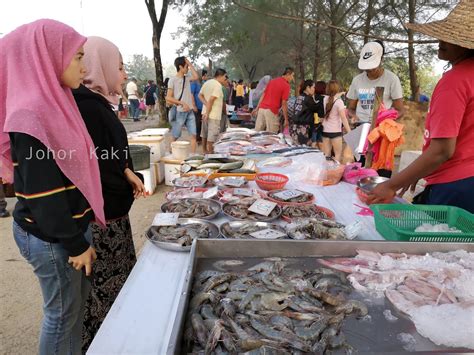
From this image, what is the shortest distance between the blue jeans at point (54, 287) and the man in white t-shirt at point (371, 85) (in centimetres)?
369

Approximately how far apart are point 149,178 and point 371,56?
352 centimetres

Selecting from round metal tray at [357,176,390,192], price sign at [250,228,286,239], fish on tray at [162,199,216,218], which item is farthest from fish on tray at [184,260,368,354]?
round metal tray at [357,176,390,192]

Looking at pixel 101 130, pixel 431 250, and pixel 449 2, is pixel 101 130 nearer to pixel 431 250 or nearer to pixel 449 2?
pixel 431 250

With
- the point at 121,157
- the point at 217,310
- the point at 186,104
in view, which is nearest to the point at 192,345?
the point at 217,310

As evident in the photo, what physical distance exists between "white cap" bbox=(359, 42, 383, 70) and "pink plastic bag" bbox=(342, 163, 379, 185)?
Result: 4.91ft

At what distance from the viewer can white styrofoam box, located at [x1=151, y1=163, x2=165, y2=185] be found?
19.1ft

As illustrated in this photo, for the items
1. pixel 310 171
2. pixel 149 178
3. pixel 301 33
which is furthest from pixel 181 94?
pixel 301 33

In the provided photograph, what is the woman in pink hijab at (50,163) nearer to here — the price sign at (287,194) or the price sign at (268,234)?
the price sign at (268,234)

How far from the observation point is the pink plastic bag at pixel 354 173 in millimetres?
3008

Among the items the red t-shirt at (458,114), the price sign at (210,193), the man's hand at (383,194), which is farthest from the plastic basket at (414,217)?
the price sign at (210,193)

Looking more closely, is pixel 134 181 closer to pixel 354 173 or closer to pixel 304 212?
pixel 304 212

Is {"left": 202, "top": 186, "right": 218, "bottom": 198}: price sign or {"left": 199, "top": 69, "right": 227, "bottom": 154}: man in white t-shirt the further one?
{"left": 199, "top": 69, "right": 227, "bottom": 154}: man in white t-shirt

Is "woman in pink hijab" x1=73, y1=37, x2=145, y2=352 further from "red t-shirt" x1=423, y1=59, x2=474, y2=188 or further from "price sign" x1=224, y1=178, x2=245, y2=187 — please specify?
"red t-shirt" x1=423, y1=59, x2=474, y2=188

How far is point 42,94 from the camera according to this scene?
4.66ft
